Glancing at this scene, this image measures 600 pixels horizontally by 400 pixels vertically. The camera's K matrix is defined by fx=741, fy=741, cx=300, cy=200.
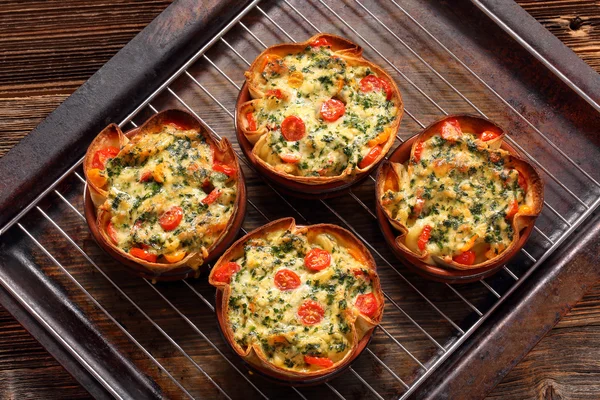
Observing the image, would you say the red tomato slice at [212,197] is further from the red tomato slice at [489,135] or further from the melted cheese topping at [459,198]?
the red tomato slice at [489,135]

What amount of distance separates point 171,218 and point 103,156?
22.0 inches

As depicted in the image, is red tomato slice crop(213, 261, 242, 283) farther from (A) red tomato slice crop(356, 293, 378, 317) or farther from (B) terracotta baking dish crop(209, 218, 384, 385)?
(A) red tomato slice crop(356, 293, 378, 317)

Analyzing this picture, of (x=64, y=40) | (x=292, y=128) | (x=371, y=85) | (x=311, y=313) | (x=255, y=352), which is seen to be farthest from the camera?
(x=64, y=40)

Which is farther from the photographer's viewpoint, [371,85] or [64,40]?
[64,40]

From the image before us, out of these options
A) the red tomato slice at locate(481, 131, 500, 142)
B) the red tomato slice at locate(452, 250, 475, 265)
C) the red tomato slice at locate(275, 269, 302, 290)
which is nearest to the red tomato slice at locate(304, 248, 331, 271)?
the red tomato slice at locate(275, 269, 302, 290)

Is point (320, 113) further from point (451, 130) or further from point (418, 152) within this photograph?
point (451, 130)

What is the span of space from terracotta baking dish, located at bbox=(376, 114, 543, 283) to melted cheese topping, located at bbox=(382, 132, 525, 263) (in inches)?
2.4

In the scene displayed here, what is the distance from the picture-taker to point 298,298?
3947 mm

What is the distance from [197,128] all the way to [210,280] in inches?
34.7

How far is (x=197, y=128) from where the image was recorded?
420cm

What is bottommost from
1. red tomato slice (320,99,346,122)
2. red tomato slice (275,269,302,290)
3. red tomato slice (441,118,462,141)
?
red tomato slice (275,269,302,290)

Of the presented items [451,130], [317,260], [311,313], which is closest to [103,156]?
[317,260]

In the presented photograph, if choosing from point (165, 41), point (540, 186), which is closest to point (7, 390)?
point (165, 41)

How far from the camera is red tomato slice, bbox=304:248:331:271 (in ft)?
13.1
